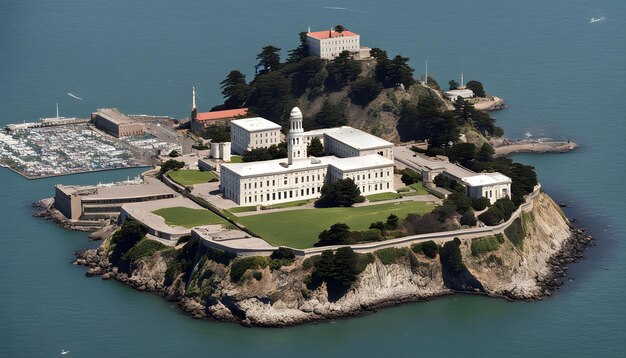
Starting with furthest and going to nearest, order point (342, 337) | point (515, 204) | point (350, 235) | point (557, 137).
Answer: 1. point (557, 137)
2. point (515, 204)
3. point (350, 235)
4. point (342, 337)

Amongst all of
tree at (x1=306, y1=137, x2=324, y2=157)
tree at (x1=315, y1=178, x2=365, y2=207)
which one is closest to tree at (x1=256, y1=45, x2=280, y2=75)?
tree at (x1=306, y1=137, x2=324, y2=157)

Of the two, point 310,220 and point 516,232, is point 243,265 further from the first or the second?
point 516,232

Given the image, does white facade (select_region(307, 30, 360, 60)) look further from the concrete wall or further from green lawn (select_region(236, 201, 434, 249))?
the concrete wall

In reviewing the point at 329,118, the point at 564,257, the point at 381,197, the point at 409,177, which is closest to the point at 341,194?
the point at 381,197

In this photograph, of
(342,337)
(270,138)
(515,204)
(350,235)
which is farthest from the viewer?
(270,138)

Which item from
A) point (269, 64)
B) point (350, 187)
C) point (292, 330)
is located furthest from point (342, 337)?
point (269, 64)

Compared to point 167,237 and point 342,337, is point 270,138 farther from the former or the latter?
point 342,337
